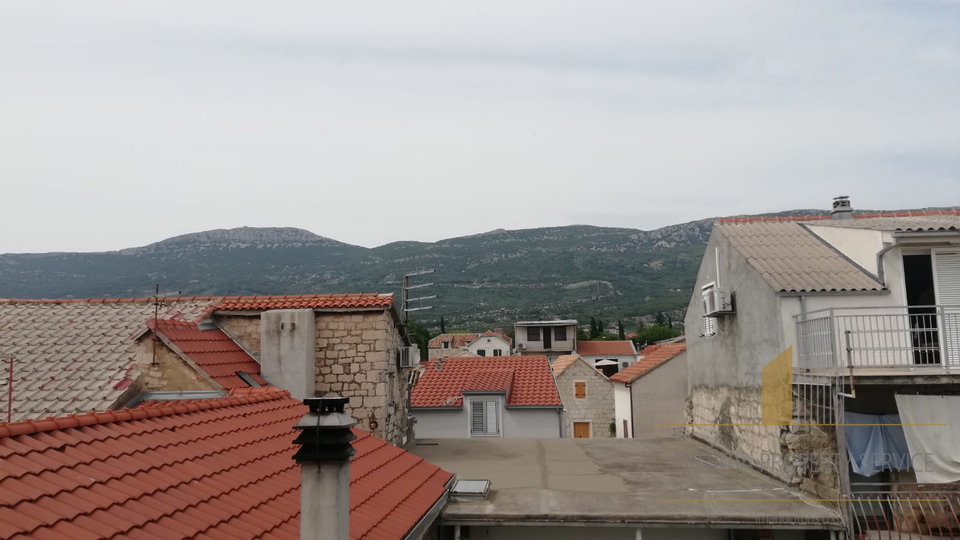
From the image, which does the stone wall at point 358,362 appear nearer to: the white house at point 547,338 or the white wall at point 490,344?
the white house at point 547,338

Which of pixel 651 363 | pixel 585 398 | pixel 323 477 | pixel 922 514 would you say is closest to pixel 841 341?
pixel 922 514

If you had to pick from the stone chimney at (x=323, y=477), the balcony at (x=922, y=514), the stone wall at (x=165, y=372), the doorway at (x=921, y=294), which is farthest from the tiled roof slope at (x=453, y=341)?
the stone chimney at (x=323, y=477)

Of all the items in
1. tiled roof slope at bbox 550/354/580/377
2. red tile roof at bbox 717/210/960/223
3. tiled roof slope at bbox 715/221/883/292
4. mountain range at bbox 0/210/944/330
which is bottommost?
tiled roof slope at bbox 550/354/580/377

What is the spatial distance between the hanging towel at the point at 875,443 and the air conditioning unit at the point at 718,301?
350cm

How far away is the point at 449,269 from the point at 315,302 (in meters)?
116

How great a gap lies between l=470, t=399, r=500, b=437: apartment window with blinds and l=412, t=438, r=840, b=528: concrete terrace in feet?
20.8

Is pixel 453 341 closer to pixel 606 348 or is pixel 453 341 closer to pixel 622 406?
pixel 606 348

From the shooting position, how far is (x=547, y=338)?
70.6 m

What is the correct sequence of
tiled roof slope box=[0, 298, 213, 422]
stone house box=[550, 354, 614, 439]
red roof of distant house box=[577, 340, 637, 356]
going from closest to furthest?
tiled roof slope box=[0, 298, 213, 422] → stone house box=[550, 354, 614, 439] → red roof of distant house box=[577, 340, 637, 356]

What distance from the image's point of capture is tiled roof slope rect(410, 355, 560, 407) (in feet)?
77.7

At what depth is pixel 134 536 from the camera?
160 inches

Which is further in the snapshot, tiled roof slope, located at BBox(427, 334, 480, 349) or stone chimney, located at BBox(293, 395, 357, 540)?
tiled roof slope, located at BBox(427, 334, 480, 349)

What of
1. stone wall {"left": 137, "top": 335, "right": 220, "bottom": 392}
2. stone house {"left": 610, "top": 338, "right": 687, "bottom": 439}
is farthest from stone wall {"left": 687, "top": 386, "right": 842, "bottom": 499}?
stone house {"left": 610, "top": 338, "right": 687, "bottom": 439}

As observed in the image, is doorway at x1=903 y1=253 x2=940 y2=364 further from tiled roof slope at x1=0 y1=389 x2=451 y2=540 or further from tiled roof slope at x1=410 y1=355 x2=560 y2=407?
tiled roof slope at x1=410 y1=355 x2=560 y2=407
